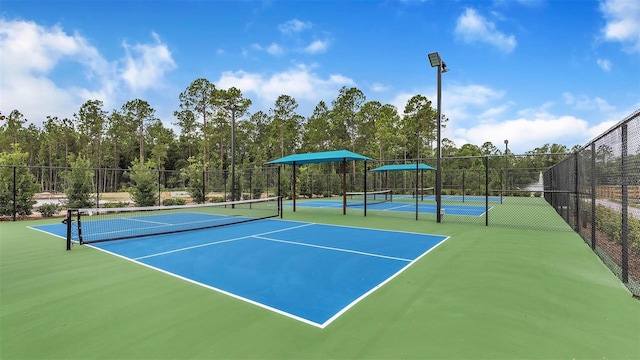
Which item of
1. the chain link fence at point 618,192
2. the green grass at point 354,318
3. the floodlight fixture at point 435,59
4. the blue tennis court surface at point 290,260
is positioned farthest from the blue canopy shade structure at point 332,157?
the green grass at point 354,318

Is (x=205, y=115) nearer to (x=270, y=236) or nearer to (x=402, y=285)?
(x=270, y=236)

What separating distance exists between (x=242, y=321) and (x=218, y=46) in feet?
56.8

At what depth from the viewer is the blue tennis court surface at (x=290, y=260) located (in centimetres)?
390

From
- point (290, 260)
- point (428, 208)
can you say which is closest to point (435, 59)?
point (428, 208)

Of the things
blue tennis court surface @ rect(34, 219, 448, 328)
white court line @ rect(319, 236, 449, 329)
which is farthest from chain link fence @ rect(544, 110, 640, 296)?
blue tennis court surface @ rect(34, 219, 448, 328)

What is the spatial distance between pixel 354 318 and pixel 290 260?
2634 mm

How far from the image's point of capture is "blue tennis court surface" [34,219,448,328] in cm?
390

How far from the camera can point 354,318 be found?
3.28 m

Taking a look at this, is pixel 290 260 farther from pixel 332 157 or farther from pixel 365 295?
pixel 332 157

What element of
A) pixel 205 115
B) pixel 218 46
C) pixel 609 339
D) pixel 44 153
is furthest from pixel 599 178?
pixel 44 153

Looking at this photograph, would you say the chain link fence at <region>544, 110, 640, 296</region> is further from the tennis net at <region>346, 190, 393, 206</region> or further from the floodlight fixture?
the tennis net at <region>346, 190, 393, 206</region>

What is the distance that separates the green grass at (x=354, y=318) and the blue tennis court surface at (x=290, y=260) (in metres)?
0.26

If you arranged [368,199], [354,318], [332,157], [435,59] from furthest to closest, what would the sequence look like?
[368,199] < [332,157] < [435,59] < [354,318]

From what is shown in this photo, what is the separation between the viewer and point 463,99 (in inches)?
924
